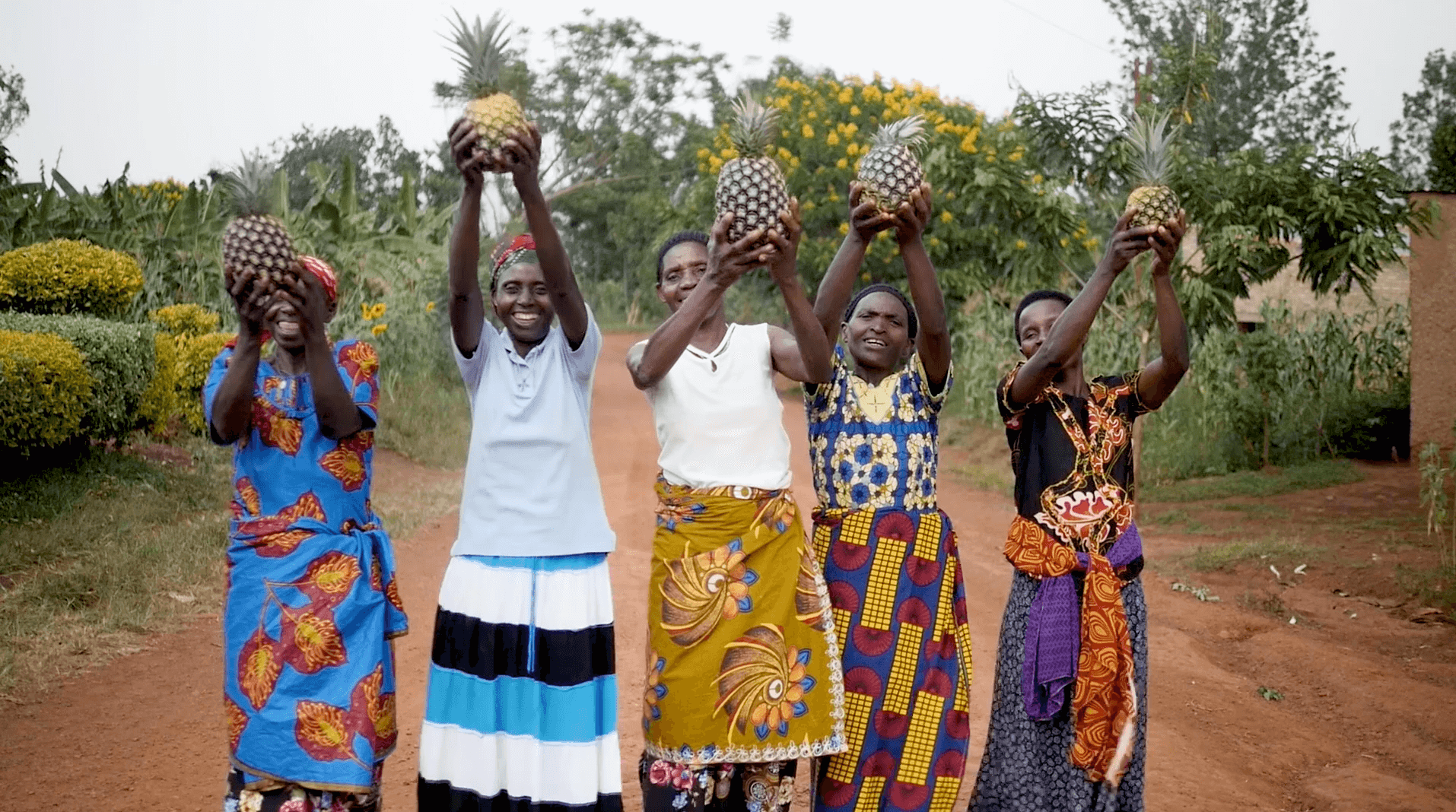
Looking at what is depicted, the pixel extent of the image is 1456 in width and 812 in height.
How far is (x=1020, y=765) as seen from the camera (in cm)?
383

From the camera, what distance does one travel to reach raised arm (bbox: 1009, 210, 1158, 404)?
360 cm

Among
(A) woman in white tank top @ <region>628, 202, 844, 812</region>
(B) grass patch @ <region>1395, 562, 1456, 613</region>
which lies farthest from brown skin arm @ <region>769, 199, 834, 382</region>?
(B) grass patch @ <region>1395, 562, 1456, 613</region>

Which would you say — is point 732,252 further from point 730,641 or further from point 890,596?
point 890,596

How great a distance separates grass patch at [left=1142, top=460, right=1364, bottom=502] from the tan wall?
29.4 inches

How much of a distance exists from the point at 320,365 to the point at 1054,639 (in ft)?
7.39

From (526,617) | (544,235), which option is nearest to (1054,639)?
(526,617)

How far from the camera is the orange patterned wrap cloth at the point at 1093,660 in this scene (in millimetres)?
3738

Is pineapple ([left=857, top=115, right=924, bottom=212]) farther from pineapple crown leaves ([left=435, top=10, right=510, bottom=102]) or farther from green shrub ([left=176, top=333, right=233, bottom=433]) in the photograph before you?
green shrub ([left=176, top=333, right=233, bottom=433])

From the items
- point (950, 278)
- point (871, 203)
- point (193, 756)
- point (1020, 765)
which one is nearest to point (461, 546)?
point (871, 203)

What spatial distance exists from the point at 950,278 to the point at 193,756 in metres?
13.4

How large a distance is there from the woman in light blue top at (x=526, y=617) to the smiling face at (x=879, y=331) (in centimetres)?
90

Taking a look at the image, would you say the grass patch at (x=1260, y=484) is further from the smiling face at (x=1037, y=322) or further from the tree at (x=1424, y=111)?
the tree at (x=1424, y=111)

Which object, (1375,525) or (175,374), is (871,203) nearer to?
(1375,525)

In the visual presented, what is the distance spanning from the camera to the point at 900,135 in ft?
11.5
